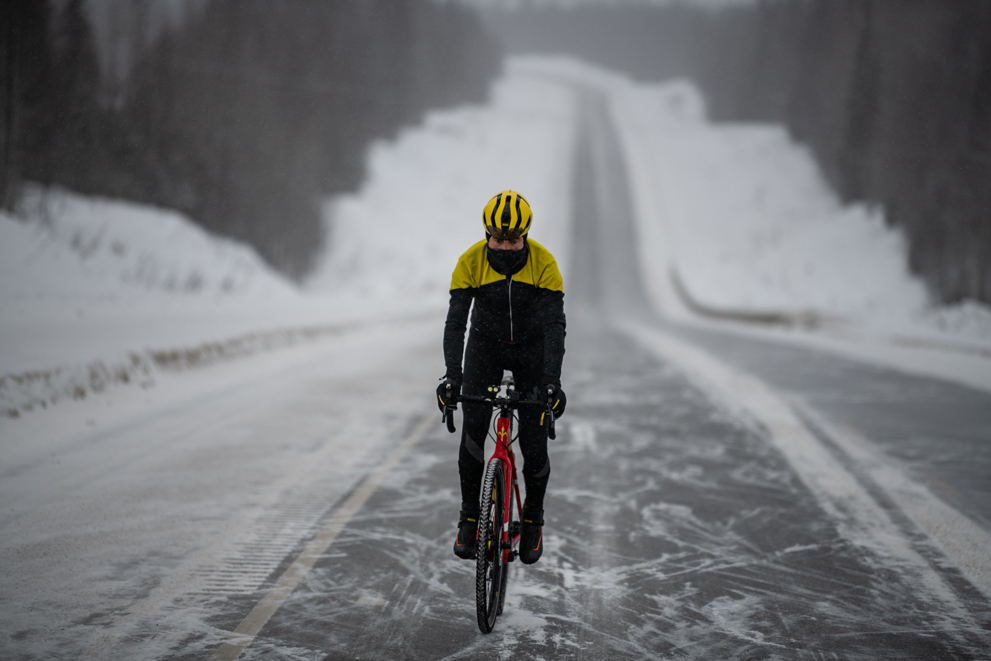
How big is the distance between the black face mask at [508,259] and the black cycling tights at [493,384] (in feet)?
1.35

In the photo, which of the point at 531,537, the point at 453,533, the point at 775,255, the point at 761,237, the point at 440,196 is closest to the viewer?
the point at 531,537

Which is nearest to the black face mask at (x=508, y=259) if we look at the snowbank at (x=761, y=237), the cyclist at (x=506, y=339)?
the cyclist at (x=506, y=339)

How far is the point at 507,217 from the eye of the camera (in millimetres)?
3889

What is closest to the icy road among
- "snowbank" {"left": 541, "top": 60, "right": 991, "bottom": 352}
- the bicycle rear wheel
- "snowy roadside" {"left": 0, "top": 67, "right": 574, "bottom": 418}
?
the bicycle rear wheel

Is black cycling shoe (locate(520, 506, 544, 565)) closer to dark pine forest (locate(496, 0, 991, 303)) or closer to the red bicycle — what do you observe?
the red bicycle

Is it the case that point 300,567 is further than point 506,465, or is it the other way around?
point 300,567

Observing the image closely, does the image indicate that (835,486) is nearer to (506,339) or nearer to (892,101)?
A: (506,339)

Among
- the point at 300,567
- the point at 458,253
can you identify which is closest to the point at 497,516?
the point at 300,567

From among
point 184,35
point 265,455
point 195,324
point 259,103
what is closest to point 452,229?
point 259,103

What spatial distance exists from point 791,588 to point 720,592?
0.43 metres

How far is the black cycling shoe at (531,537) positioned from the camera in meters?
4.28

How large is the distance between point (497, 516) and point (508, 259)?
1327mm

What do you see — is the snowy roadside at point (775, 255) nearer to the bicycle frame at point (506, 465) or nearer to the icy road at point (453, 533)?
the icy road at point (453, 533)

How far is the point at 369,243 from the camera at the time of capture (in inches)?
2089
